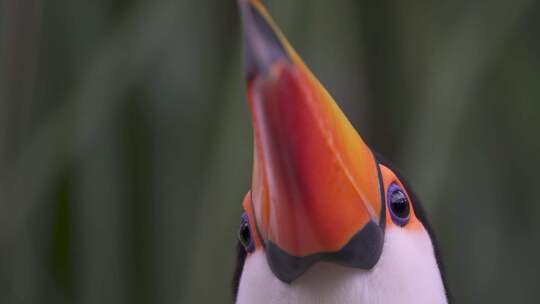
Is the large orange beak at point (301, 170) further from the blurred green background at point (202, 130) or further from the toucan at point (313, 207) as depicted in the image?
the blurred green background at point (202, 130)

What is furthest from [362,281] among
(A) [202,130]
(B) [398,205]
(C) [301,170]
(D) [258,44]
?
(A) [202,130]

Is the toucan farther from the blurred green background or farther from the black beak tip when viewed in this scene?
the blurred green background

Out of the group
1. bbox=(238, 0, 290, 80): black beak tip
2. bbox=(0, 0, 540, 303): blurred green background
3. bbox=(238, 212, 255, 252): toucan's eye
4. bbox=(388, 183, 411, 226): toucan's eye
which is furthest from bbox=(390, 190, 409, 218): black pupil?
bbox=(0, 0, 540, 303): blurred green background

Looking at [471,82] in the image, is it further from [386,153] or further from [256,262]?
[256,262]

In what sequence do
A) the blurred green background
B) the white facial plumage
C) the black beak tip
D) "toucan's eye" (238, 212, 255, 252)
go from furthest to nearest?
the blurred green background, "toucan's eye" (238, 212, 255, 252), the white facial plumage, the black beak tip

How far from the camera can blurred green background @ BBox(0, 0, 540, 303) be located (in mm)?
2029

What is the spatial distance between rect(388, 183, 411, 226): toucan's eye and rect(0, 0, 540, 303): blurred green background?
886 millimetres

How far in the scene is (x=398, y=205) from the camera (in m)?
1.14

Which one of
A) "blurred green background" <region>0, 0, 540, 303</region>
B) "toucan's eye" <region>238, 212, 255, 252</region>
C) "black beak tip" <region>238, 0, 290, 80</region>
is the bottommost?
"blurred green background" <region>0, 0, 540, 303</region>

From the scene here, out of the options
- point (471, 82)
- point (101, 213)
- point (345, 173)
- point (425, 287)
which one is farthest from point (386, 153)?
point (345, 173)

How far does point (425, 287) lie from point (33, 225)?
1204mm

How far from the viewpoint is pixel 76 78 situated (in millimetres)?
2160

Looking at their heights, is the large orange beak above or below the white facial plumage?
above

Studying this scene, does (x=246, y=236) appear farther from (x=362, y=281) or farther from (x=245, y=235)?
Result: (x=362, y=281)
